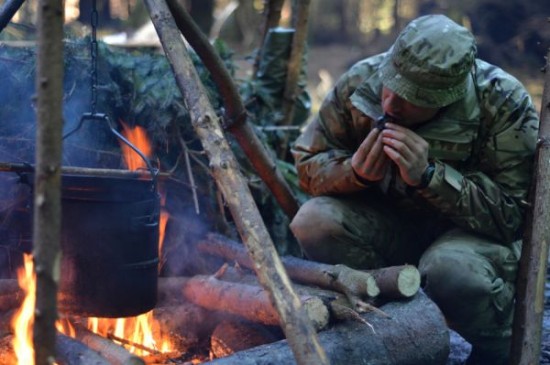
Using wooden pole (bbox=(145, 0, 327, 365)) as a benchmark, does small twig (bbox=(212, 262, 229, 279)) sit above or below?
below

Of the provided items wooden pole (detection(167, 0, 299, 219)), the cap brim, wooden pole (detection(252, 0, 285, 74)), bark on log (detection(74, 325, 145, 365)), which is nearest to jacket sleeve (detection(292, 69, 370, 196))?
wooden pole (detection(167, 0, 299, 219))

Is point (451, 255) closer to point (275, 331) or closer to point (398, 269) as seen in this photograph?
point (398, 269)

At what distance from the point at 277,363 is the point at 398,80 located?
1491 mm

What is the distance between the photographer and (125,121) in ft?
17.0

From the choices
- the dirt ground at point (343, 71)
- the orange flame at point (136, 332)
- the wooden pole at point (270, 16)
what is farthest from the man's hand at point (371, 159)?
the wooden pole at point (270, 16)

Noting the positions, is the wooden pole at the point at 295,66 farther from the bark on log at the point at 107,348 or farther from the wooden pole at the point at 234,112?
the bark on log at the point at 107,348

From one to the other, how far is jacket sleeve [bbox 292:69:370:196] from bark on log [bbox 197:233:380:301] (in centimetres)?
48

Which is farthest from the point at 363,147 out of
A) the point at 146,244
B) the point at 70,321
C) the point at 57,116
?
the point at 57,116

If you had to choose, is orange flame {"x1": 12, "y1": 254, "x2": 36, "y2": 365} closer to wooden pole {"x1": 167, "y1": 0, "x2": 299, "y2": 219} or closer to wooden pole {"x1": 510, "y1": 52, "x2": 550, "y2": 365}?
wooden pole {"x1": 167, "y1": 0, "x2": 299, "y2": 219}

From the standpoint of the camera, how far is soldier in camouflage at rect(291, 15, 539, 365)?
396 cm

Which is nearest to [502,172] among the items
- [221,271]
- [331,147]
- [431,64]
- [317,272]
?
[431,64]

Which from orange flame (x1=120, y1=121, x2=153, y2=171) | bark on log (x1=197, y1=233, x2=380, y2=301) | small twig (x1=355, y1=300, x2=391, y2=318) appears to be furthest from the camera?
orange flame (x1=120, y1=121, x2=153, y2=171)

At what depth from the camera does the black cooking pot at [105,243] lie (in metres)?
3.54

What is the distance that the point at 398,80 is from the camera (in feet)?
13.0
